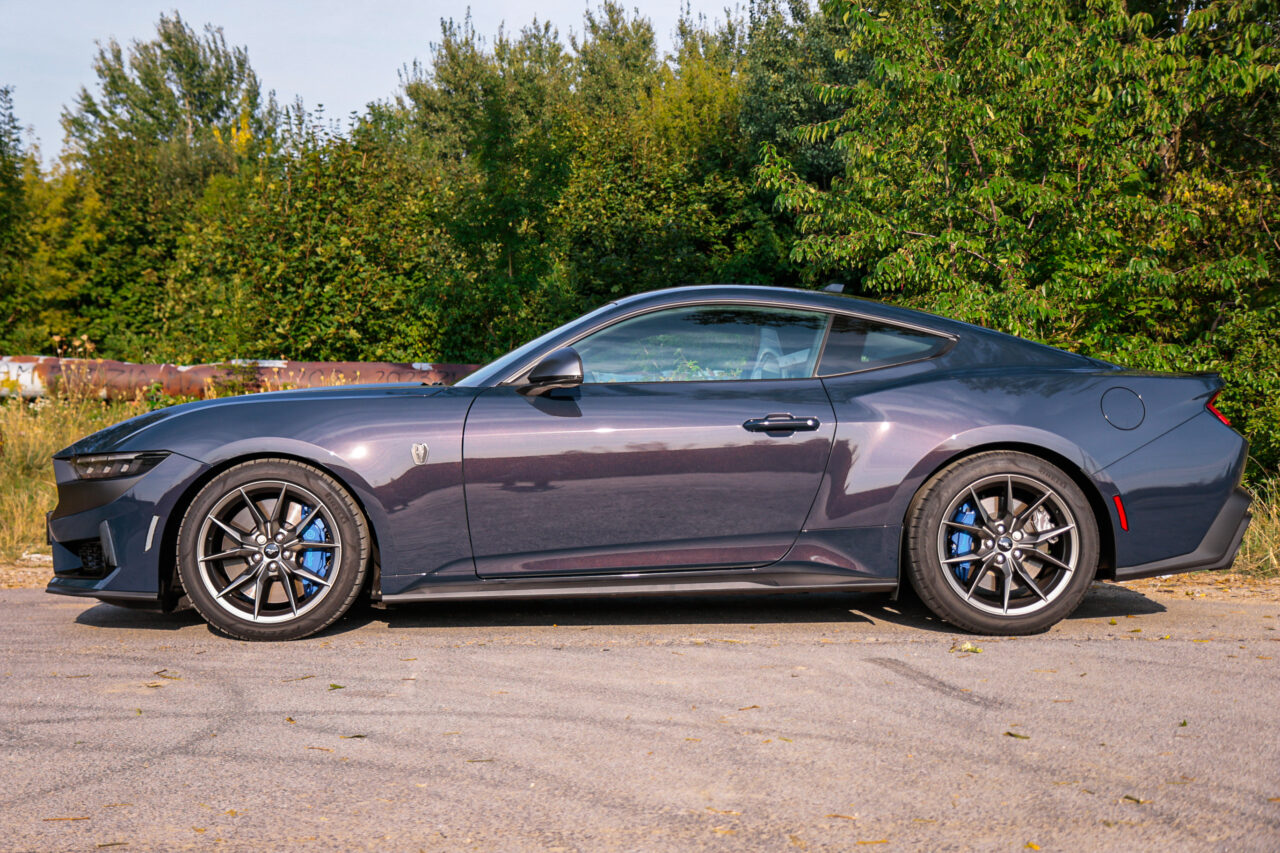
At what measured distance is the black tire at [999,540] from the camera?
4699mm

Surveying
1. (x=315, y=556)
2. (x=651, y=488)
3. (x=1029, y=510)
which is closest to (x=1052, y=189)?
(x=1029, y=510)

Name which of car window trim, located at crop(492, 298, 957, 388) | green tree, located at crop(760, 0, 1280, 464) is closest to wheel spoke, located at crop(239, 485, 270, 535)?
car window trim, located at crop(492, 298, 957, 388)

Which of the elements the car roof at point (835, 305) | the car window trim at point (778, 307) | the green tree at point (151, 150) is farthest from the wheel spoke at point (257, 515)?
the green tree at point (151, 150)

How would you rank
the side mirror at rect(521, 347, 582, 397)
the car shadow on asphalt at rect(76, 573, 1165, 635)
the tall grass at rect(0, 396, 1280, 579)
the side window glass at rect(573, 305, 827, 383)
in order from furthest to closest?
the tall grass at rect(0, 396, 1280, 579)
the car shadow on asphalt at rect(76, 573, 1165, 635)
the side window glass at rect(573, 305, 827, 383)
the side mirror at rect(521, 347, 582, 397)

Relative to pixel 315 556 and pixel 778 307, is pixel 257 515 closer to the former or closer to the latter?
pixel 315 556

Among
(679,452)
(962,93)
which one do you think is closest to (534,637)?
(679,452)

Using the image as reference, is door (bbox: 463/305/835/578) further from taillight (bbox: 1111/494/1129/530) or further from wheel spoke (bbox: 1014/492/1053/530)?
taillight (bbox: 1111/494/1129/530)

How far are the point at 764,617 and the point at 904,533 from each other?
868 mm

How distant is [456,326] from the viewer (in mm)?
18406

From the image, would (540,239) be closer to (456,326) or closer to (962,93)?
(456,326)

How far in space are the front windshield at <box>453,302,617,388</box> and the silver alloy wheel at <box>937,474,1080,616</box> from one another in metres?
1.79

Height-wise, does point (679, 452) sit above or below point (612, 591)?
above

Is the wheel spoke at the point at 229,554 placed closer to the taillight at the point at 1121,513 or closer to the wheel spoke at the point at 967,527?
the wheel spoke at the point at 967,527

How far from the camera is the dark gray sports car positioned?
4.57 meters
